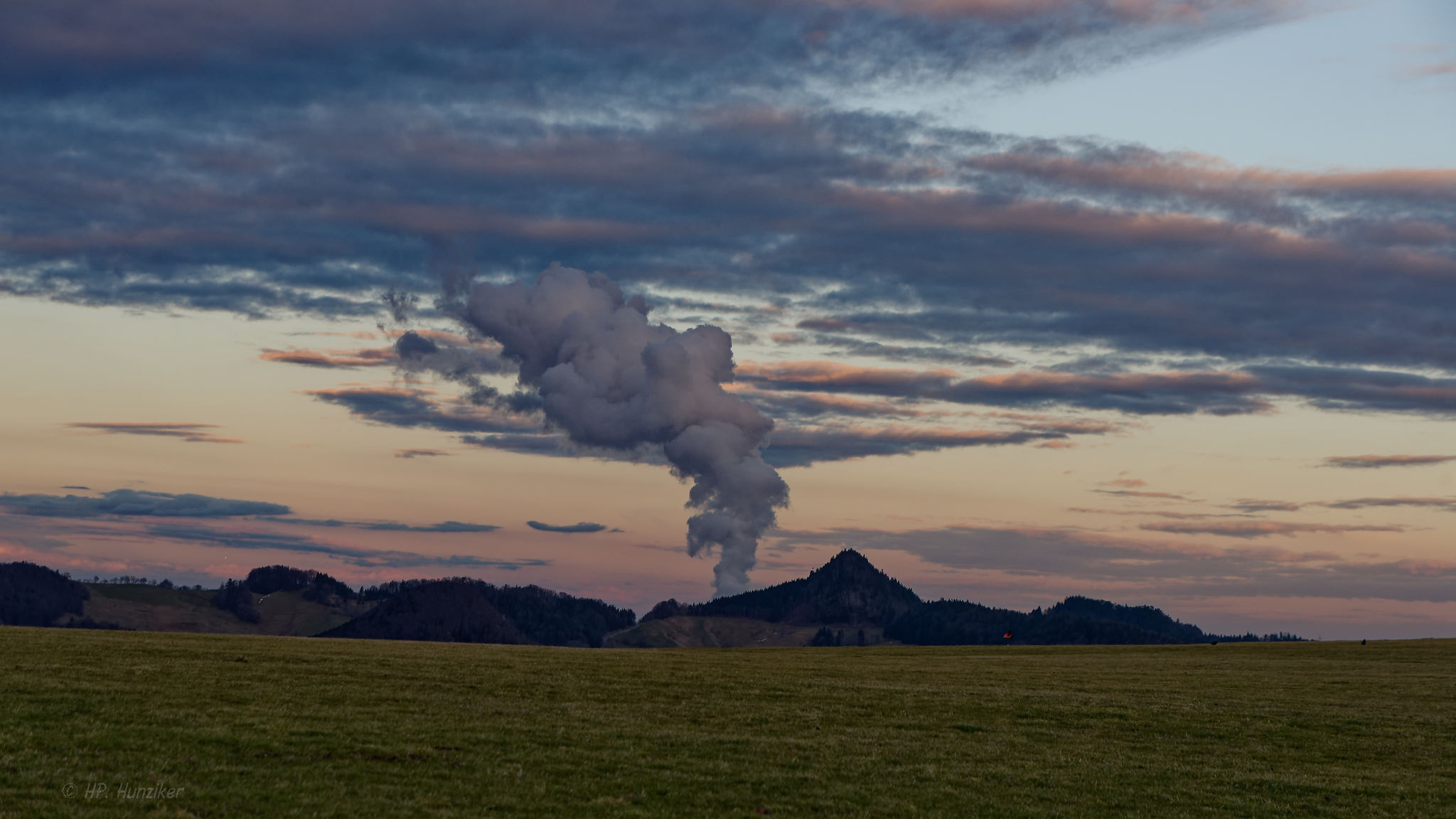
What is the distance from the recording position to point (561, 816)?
97.2 ft

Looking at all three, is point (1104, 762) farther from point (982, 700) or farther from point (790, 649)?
point (790, 649)

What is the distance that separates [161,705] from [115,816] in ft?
52.8

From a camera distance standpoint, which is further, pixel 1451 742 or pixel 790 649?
pixel 790 649

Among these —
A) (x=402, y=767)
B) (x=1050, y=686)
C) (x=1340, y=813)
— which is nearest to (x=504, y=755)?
(x=402, y=767)

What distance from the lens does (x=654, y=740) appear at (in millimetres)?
41344

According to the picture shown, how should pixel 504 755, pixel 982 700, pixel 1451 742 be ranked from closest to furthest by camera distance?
pixel 504 755
pixel 1451 742
pixel 982 700

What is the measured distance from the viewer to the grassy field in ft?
103

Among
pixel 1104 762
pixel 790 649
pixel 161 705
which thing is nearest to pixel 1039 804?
pixel 1104 762

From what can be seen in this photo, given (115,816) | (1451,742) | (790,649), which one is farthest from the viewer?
(790,649)

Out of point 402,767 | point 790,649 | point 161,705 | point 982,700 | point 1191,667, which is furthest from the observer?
point 790,649

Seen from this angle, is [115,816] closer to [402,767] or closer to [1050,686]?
[402,767]

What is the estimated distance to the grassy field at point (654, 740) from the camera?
31.5 meters

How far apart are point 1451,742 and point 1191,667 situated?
138 feet

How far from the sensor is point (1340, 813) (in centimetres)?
3534
